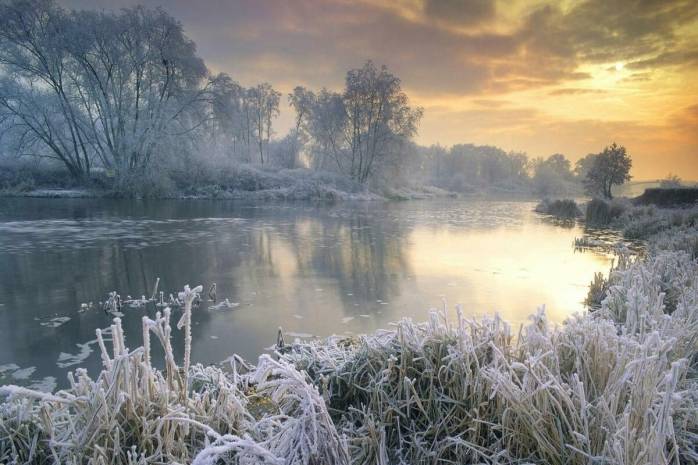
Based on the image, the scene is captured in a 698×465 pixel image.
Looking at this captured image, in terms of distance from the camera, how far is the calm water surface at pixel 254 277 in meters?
5.57

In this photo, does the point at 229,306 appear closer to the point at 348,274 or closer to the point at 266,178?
the point at 348,274

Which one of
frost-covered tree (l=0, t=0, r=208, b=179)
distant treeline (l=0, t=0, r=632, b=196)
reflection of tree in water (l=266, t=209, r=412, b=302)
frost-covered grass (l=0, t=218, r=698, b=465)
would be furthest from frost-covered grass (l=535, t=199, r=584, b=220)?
frost-covered tree (l=0, t=0, r=208, b=179)

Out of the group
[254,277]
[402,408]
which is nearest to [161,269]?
[254,277]

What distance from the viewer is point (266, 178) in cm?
4106

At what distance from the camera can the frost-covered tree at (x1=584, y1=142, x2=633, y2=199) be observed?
36469mm

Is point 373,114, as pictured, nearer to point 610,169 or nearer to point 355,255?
point 610,169

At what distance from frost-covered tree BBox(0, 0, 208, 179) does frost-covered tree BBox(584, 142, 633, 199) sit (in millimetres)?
36494

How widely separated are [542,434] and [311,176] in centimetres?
4560

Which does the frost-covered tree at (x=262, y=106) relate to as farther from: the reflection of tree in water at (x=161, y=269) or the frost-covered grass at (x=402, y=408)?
the frost-covered grass at (x=402, y=408)

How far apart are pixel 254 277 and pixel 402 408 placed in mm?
7211

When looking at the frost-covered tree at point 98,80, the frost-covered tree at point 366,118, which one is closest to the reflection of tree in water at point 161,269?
the frost-covered tree at point 98,80

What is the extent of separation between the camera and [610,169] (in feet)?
121

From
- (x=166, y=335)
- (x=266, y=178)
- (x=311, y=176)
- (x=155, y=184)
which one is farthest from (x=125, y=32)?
(x=166, y=335)

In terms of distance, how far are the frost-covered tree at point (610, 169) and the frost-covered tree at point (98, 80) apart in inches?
1437
